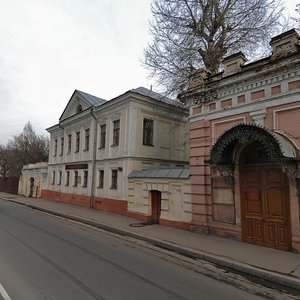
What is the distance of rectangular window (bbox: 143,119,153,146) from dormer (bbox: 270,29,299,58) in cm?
1052

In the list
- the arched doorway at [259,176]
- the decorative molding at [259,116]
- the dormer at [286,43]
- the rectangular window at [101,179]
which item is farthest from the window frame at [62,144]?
the dormer at [286,43]

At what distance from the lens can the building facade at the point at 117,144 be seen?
17.7 meters

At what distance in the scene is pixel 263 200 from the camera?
9.30m

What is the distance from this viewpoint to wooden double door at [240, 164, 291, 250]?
8.73m

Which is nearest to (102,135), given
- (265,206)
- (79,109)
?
(79,109)

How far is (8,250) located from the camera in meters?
7.84

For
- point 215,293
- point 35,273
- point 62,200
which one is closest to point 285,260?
point 215,293

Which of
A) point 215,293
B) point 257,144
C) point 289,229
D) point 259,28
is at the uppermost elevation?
point 259,28

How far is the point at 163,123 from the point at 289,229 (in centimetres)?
1232

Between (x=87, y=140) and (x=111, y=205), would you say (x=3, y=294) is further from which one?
(x=87, y=140)

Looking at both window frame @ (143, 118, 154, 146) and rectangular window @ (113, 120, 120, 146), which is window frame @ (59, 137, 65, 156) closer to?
rectangular window @ (113, 120, 120, 146)

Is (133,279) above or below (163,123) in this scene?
below

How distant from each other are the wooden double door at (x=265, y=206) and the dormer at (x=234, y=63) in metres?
3.42

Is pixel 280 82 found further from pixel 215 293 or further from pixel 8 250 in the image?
pixel 8 250
